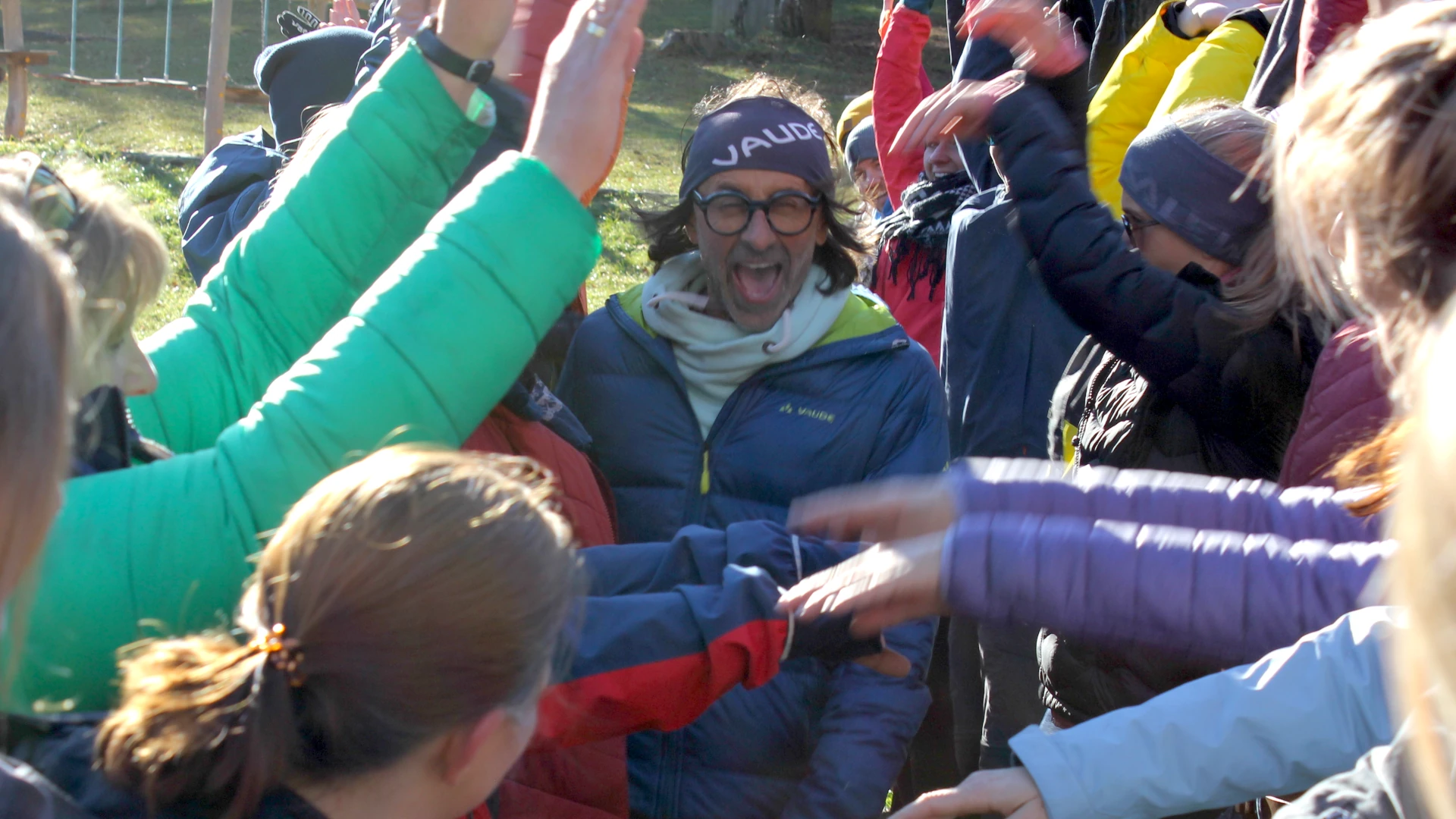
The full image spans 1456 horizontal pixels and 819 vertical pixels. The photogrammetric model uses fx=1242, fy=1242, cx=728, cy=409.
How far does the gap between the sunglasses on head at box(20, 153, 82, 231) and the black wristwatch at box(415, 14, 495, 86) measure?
19.4 inches

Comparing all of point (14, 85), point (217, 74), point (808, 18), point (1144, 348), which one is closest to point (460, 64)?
point (1144, 348)

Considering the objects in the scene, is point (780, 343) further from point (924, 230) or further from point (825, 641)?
point (924, 230)

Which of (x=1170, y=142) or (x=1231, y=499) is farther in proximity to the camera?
(x=1170, y=142)

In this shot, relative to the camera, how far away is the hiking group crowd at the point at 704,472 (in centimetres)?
125

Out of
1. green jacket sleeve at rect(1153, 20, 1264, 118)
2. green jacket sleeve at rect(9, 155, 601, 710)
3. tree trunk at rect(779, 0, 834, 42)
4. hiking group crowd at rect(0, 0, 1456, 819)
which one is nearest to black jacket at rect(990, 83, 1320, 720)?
hiking group crowd at rect(0, 0, 1456, 819)

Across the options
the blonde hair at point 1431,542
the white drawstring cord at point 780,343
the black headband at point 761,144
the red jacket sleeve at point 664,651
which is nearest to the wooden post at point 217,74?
the black headband at point 761,144

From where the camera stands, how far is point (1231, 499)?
186 centimetres

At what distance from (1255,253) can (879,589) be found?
123 centimetres

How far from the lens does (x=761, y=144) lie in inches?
109

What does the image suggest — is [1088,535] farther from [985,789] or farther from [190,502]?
[190,502]

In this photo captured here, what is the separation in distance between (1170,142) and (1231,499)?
95cm

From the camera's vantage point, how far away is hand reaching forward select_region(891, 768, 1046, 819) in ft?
5.13

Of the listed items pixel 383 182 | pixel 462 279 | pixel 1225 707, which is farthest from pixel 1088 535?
pixel 383 182

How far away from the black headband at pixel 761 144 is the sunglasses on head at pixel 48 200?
4.87ft
